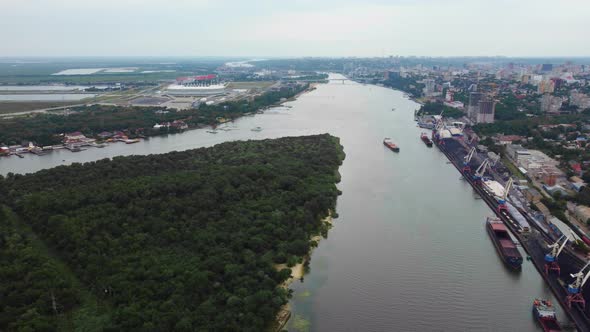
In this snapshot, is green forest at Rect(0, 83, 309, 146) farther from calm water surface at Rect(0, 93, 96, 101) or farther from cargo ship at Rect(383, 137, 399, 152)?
cargo ship at Rect(383, 137, 399, 152)

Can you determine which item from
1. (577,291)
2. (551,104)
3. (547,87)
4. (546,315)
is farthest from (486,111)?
(546,315)

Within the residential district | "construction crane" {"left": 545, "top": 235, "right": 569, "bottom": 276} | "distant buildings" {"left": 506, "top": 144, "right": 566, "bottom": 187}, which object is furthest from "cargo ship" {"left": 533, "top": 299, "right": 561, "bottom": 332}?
"distant buildings" {"left": 506, "top": 144, "right": 566, "bottom": 187}

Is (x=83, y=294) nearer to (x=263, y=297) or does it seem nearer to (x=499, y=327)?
(x=263, y=297)

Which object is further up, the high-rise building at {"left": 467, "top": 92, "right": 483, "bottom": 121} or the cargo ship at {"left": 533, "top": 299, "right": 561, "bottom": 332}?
the high-rise building at {"left": 467, "top": 92, "right": 483, "bottom": 121}

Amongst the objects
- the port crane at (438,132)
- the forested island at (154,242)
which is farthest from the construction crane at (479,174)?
the port crane at (438,132)

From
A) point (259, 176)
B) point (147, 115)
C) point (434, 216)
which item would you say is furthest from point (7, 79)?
point (434, 216)

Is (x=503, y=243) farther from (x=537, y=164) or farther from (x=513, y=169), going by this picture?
(x=513, y=169)

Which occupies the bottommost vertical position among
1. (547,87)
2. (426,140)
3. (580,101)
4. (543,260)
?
(543,260)
